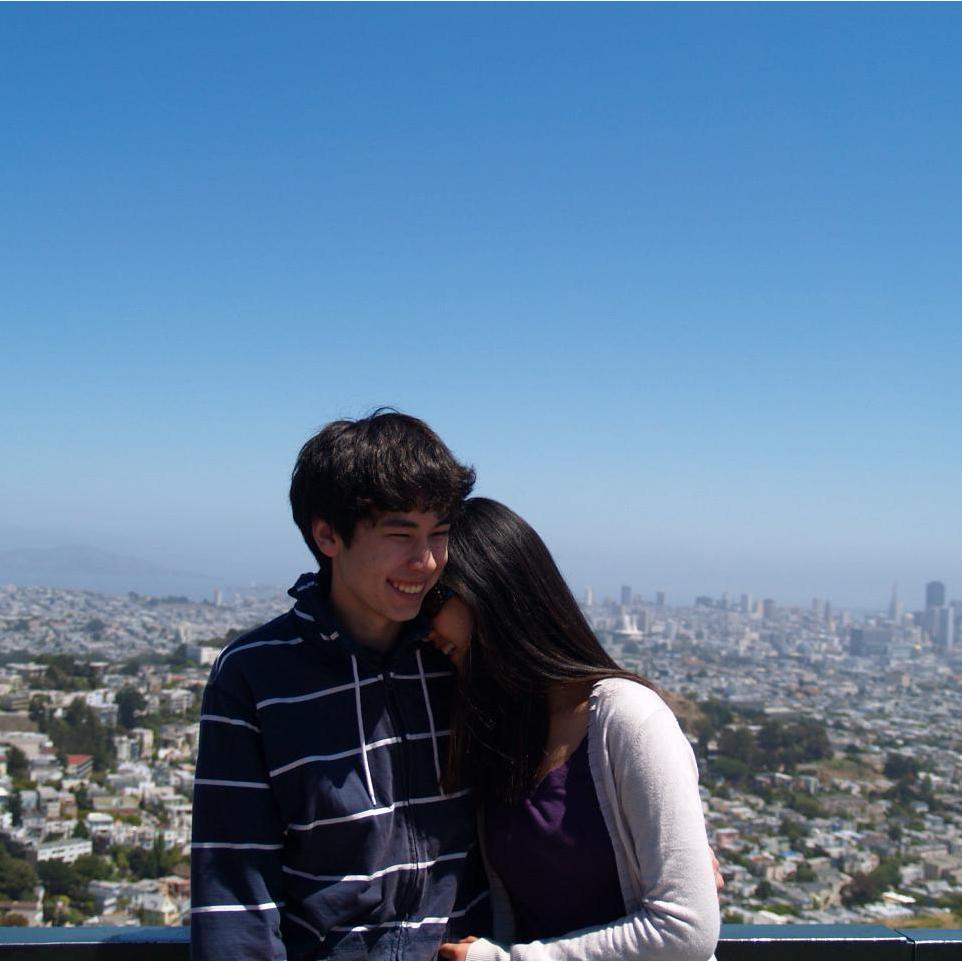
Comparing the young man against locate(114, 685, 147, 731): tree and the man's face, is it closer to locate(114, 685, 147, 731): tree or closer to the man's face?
the man's face

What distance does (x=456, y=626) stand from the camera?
7.59 ft

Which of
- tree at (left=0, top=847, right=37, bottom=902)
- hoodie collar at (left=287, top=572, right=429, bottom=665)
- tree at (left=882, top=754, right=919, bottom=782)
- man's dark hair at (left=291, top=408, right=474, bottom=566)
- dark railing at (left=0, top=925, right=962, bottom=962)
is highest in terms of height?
man's dark hair at (left=291, top=408, right=474, bottom=566)

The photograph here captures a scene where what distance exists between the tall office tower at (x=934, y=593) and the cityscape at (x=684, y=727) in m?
18.3

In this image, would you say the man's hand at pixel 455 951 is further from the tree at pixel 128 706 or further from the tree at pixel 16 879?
the tree at pixel 128 706

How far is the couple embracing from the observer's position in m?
1.99

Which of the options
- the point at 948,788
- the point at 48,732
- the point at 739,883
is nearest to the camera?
the point at 739,883

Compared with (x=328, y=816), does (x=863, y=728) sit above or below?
below

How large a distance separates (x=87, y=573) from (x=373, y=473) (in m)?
34.2

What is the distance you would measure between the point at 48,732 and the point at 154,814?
2772 mm

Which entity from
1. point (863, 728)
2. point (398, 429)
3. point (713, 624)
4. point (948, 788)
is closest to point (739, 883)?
point (398, 429)

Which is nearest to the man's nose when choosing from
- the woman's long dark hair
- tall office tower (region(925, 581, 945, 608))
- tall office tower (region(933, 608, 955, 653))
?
the woman's long dark hair

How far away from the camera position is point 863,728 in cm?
1762

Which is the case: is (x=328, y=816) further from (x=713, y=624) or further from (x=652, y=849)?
(x=713, y=624)

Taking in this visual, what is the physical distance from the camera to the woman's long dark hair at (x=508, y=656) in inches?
→ 88.1
